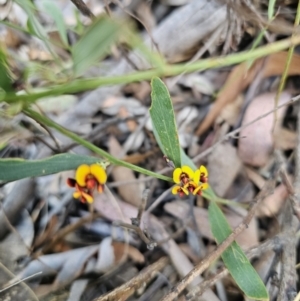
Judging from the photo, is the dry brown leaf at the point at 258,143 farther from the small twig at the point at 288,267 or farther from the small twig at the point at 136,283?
the small twig at the point at 136,283

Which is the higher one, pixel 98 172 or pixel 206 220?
pixel 98 172

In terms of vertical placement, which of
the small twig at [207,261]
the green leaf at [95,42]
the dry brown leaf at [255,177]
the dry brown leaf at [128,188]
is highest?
the green leaf at [95,42]

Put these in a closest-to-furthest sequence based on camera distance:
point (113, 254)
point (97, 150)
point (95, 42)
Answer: point (95, 42) → point (97, 150) → point (113, 254)

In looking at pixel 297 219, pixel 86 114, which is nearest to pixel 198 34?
pixel 86 114

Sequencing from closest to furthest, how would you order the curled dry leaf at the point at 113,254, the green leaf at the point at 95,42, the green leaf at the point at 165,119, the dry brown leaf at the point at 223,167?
the green leaf at the point at 95,42 → the green leaf at the point at 165,119 → the curled dry leaf at the point at 113,254 → the dry brown leaf at the point at 223,167

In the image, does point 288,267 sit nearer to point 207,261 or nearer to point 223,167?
point 207,261

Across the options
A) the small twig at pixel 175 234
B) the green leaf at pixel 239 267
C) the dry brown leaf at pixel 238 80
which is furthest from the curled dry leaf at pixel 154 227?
the dry brown leaf at pixel 238 80

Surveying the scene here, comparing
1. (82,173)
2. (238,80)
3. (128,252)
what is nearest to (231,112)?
(238,80)
